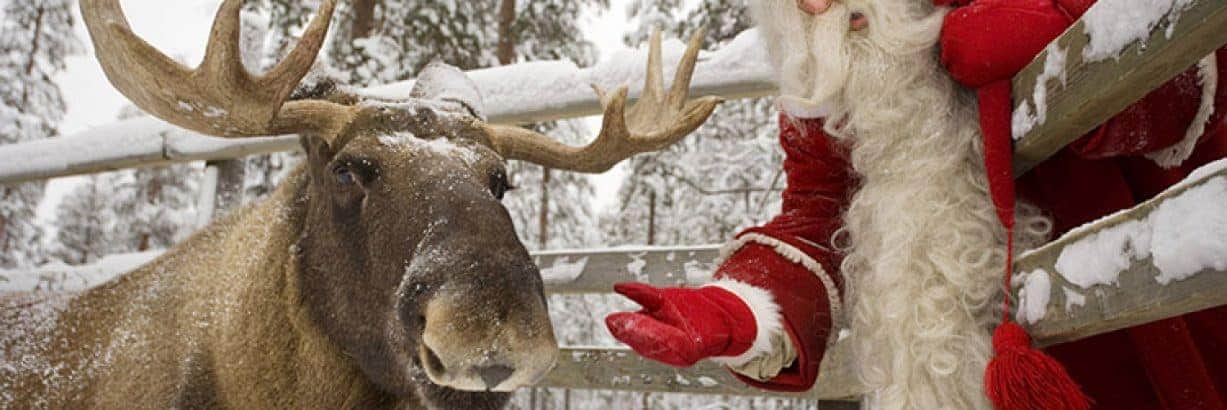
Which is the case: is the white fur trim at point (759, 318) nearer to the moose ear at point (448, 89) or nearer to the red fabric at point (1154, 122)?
the red fabric at point (1154, 122)

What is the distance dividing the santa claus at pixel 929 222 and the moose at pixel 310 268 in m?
0.49

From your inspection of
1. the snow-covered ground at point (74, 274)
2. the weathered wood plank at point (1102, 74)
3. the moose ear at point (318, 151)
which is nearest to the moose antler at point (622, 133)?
the moose ear at point (318, 151)

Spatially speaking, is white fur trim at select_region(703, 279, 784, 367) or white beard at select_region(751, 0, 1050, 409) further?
white fur trim at select_region(703, 279, 784, 367)

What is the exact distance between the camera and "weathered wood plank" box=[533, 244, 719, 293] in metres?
3.58

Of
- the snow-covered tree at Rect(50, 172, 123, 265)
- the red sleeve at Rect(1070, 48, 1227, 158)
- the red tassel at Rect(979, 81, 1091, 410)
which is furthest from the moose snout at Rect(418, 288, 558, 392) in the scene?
the snow-covered tree at Rect(50, 172, 123, 265)

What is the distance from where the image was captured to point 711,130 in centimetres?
1112

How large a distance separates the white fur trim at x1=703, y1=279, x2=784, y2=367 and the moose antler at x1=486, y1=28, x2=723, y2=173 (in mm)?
1179

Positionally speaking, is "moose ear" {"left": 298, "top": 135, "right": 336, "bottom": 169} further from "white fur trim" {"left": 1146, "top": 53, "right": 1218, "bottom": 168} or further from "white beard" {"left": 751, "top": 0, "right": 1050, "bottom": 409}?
"white fur trim" {"left": 1146, "top": 53, "right": 1218, "bottom": 168}

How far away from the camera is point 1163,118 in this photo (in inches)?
56.3

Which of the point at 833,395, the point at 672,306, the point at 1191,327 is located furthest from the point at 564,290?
the point at 1191,327

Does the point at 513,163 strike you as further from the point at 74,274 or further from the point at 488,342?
the point at 488,342

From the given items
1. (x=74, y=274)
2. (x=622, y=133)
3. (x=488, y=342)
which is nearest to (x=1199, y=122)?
(x=488, y=342)

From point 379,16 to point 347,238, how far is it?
7891mm

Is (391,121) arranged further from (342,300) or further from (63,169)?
(63,169)
